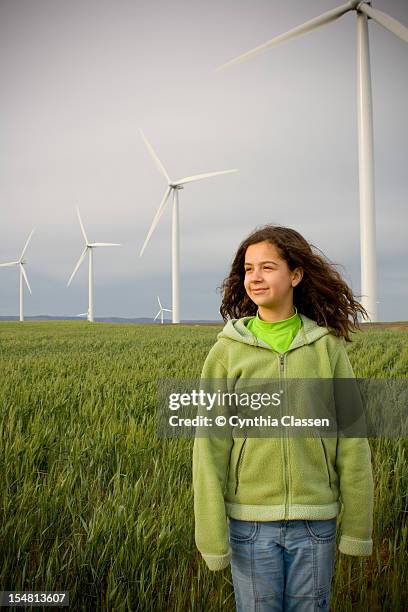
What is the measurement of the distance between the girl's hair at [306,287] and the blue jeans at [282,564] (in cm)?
103

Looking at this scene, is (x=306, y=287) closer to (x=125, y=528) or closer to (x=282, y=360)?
(x=282, y=360)

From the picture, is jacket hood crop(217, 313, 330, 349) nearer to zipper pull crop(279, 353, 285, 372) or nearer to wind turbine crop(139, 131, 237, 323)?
zipper pull crop(279, 353, 285, 372)

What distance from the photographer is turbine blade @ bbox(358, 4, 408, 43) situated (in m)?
25.8

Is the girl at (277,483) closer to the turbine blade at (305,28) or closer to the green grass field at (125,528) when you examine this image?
the green grass field at (125,528)

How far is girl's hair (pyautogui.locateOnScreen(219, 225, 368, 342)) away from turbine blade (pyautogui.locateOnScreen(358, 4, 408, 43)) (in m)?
26.9

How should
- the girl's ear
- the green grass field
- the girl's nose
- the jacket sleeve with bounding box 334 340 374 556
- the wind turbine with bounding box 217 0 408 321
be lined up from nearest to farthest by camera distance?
the jacket sleeve with bounding box 334 340 374 556, the girl's nose, the girl's ear, the green grass field, the wind turbine with bounding box 217 0 408 321

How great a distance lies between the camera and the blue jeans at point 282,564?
2547 mm

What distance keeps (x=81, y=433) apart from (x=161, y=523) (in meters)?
2.78

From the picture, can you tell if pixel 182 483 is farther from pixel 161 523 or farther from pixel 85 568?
pixel 85 568

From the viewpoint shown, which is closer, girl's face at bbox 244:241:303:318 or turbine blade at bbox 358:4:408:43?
girl's face at bbox 244:241:303:318

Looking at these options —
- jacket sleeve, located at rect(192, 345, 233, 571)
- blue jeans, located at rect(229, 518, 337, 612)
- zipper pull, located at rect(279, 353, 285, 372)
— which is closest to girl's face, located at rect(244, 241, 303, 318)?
zipper pull, located at rect(279, 353, 285, 372)

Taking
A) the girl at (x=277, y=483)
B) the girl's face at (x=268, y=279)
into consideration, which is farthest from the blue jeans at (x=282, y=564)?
the girl's face at (x=268, y=279)

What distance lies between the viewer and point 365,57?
29797 millimetres

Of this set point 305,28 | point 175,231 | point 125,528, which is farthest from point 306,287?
point 175,231
